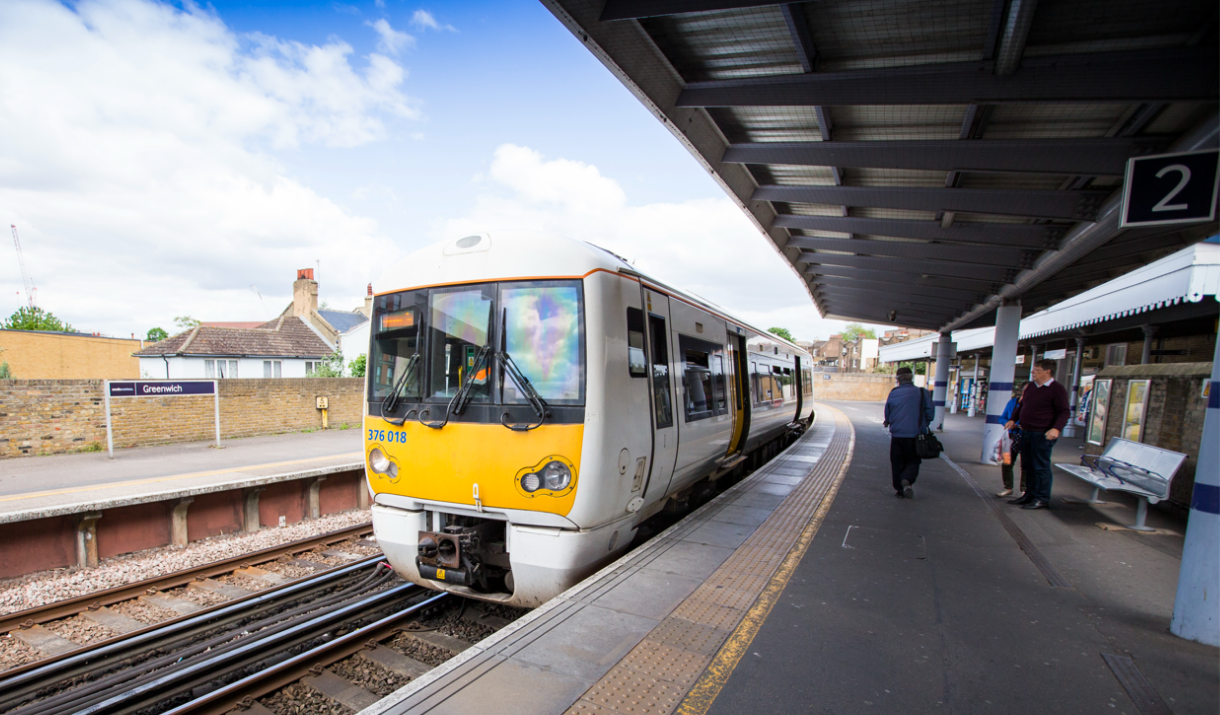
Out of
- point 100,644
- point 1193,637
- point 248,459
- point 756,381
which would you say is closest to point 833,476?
point 756,381

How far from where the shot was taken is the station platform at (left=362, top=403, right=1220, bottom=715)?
2699 mm

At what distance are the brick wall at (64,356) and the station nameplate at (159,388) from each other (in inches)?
464

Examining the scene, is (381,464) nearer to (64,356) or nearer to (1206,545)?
(1206,545)

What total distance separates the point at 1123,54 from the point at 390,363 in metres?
5.97

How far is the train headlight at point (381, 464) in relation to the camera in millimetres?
4312

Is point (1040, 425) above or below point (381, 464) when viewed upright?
above

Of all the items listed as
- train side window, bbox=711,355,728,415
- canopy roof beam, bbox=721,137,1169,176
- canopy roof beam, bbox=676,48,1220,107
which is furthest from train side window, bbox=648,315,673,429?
canopy roof beam, bbox=721,137,1169,176

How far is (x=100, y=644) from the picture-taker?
412cm

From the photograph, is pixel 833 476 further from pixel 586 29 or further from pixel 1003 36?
pixel 586 29

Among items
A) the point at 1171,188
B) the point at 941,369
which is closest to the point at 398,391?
the point at 1171,188

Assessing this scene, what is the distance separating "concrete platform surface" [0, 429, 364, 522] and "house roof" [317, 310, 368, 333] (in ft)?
87.6

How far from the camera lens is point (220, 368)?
22.3 m

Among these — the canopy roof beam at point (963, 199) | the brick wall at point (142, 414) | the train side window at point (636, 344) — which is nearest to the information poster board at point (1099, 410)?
the canopy roof beam at point (963, 199)

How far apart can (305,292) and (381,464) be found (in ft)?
124
